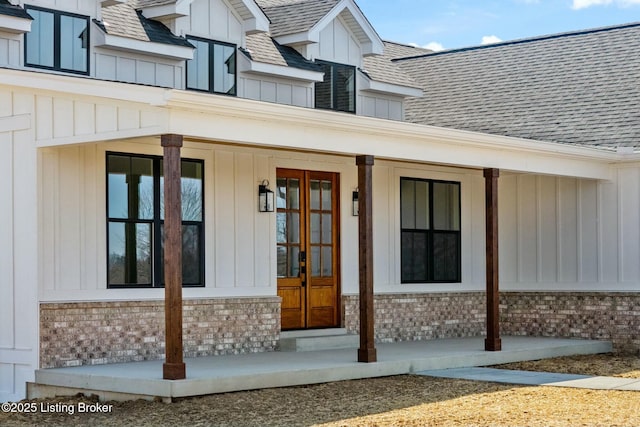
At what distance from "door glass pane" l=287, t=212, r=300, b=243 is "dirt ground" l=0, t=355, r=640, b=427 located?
339cm

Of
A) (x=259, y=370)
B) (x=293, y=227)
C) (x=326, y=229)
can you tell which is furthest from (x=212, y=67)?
(x=259, y=370)

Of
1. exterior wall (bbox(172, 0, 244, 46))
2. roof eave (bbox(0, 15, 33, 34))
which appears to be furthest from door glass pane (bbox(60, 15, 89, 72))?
exterior wall (bbox(172, 0, 244, 46))

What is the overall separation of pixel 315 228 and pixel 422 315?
263 centimetres

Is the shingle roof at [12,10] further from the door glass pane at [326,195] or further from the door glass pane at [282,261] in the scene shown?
the door glass pane at [326,195]

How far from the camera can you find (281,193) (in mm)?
15312

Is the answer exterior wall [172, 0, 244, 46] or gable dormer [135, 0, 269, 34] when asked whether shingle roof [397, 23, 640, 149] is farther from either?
exterior wall [172, 0, 244, 46]

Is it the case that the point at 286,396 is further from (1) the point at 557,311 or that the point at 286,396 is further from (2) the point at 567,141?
(2) the point at 567,141

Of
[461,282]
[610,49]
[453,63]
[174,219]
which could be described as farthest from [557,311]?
[174,219]

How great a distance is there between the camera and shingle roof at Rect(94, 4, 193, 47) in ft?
47.8

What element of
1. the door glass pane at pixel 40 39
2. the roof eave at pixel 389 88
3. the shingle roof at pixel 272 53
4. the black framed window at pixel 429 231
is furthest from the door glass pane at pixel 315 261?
the door glass pane at pixel 40 39

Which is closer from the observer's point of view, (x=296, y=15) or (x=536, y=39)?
(x=296, y=15)

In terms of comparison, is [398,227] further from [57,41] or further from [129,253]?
[57,41]

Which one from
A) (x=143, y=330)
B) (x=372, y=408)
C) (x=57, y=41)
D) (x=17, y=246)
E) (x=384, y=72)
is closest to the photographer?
(x=372, y=408)

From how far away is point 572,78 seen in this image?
20406 millimetres
